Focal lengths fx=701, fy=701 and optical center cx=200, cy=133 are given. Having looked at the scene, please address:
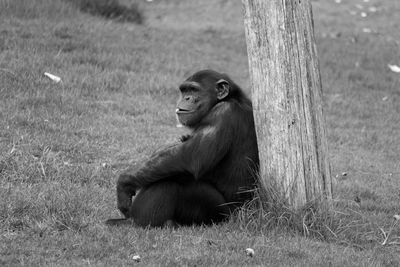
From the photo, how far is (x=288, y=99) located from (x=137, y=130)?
3.60 m

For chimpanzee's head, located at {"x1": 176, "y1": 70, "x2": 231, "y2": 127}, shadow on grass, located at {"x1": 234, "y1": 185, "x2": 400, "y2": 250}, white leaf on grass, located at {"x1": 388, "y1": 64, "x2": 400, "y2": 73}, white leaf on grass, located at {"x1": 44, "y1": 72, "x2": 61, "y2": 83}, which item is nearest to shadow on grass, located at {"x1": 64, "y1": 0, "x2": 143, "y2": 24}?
white leaf on grass, located at {"x1": 44, "y1": 72, "x2": 61, "y2": 83}

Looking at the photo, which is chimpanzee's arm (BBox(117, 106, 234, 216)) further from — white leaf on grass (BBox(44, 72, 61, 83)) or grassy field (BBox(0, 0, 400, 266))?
white leaf on grass (BBox(44, 72, 61, 83))

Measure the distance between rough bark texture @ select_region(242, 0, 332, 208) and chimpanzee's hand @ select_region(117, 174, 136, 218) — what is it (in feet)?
3.72

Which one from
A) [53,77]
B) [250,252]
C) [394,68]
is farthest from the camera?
[394,68]

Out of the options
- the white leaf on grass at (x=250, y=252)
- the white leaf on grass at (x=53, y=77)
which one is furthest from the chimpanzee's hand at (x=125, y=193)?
the white leaf on grass at (x=53, y=77)

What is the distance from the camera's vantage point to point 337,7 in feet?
60.6

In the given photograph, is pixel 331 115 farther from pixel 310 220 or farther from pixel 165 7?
pixel 165 7

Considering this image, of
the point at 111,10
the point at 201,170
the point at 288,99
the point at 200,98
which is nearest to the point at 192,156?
the point at 201,170

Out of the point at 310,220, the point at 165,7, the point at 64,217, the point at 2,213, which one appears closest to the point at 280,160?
the point at 310,220

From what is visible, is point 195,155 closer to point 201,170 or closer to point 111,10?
point 201,170

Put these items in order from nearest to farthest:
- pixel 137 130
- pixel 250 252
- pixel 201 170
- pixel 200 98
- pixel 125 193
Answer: pixel 250 252 → pixel 201 170 → pixel 125 193 → pixel 200 98 → pixel 137 130

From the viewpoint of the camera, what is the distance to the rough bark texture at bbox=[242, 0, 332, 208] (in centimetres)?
578

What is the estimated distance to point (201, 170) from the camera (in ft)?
18.8

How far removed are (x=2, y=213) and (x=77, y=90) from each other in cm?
425
